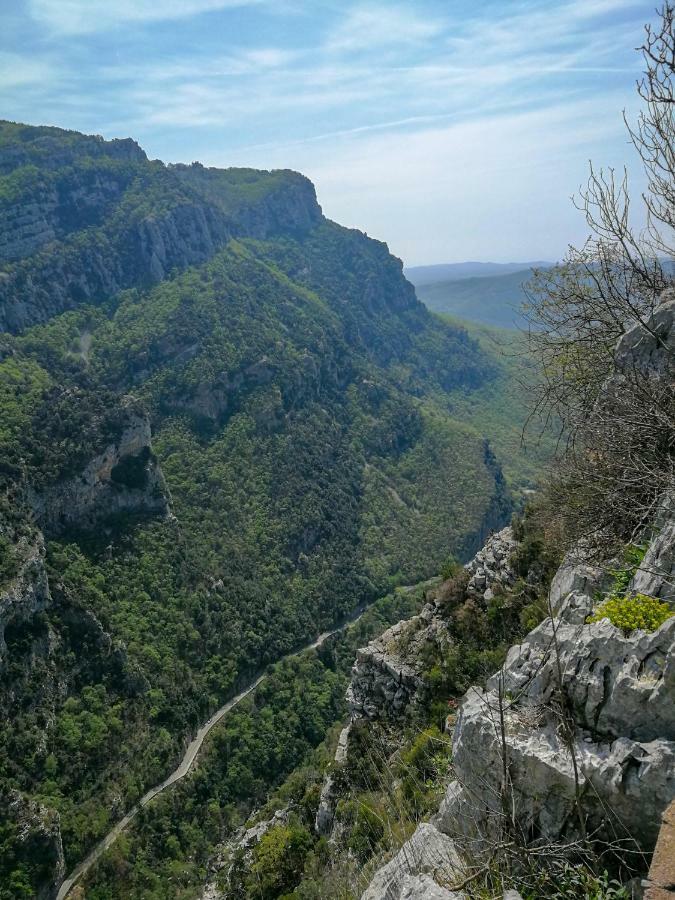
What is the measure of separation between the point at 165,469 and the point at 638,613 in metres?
73.1

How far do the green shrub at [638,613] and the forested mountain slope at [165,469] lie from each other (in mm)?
40075

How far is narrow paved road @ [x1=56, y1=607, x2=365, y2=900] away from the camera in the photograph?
117ft

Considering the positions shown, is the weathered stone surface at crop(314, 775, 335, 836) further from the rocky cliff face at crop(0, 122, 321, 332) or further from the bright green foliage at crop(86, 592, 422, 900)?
the rocky cliff face at crop(0, 122, 321, 332)

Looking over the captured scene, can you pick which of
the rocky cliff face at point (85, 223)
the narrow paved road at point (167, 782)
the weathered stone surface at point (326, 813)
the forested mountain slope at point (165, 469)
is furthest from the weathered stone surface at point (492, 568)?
the rocky cliff face at point (85, 223)

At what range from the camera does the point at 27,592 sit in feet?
135

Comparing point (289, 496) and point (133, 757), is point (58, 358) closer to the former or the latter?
point (289, 496)

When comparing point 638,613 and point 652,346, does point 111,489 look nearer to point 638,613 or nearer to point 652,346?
point 652,346

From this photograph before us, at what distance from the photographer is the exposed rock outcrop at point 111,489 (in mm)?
51988

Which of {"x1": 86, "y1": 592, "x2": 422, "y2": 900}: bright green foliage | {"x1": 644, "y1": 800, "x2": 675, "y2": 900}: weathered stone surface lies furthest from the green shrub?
{"x1": 86, "y1": 592, "x2": 422, "y2": 900}: bright green foliage

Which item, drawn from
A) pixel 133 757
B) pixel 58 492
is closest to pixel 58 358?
pixel 58 492

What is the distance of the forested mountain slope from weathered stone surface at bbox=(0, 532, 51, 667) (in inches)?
7.5

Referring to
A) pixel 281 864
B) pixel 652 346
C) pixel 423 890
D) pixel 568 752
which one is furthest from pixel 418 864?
pixel 281 864

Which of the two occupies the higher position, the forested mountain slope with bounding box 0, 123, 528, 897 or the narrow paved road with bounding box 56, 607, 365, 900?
the forested mountain slope with bounding box 0, 123, 528, 897

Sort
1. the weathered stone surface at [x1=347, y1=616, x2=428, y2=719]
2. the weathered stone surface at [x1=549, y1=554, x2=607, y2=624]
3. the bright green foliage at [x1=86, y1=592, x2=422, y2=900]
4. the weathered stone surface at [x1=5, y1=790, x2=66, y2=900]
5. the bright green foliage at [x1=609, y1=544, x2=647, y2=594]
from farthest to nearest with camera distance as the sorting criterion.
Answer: the bright green foliage at [x1=86, y1=592, x2=422, y2=900]
the weathered stone surface at [x1=5, y1=790, x2=66, y2=900]
the weathered stone surface at [x1=347, y1=616, x2=428, y2=719]
the weathered stone surface at [x1=549, y1=554, x2=607, y2=624]
the bright green foliage at [x1=609, y1=544, x2=647, y2=594]
